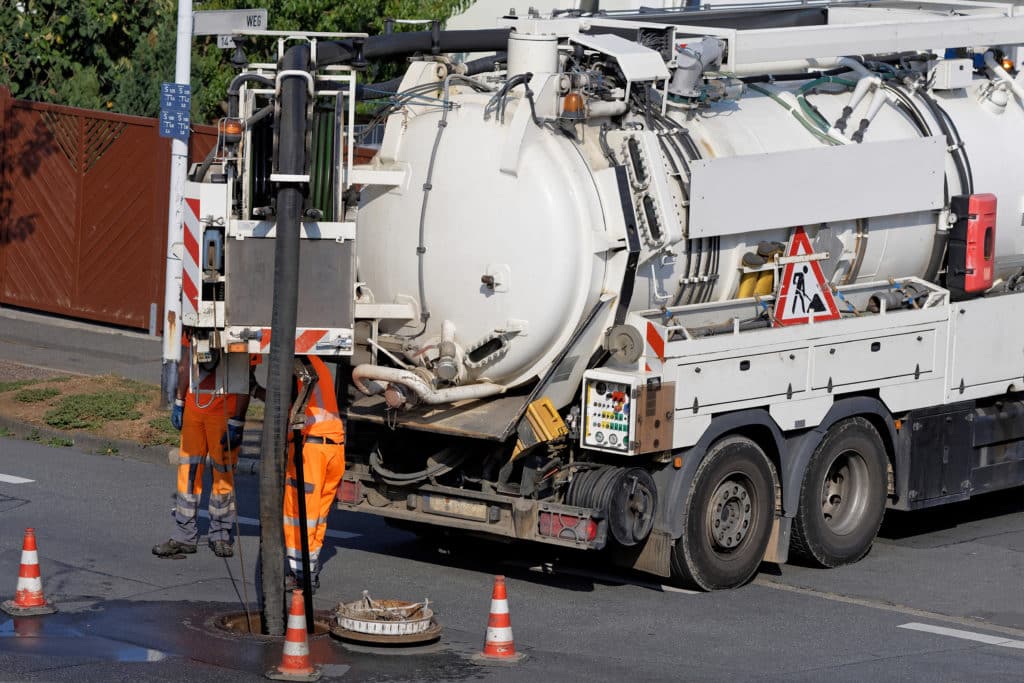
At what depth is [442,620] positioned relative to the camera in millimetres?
9961

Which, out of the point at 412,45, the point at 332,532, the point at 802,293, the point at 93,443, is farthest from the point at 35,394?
the point at 802,293

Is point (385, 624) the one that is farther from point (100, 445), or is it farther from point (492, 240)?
point (100, 445)

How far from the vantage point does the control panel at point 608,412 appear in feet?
33.7

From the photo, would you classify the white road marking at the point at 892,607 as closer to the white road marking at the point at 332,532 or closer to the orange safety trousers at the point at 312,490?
the white road marking at the point at 332,532

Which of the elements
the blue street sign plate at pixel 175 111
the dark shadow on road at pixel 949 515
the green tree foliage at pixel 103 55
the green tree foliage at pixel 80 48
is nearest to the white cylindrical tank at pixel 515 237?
the dark shadow on road at pixel 949 515

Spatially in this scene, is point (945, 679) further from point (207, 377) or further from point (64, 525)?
point (64, 525)

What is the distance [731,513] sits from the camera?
11.1 meters

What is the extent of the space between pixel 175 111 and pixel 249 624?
21.1ft

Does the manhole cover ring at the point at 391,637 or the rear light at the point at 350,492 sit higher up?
the rear light at the point at 350,492

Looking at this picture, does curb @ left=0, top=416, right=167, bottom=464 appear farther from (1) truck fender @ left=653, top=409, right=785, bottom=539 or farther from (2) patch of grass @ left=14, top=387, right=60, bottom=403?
(1) truck fender @ left=653, top=409, right=785, bottom=539

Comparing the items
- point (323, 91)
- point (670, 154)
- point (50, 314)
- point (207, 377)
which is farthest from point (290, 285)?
point (50, 314)

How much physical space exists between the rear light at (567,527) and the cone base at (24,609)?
262 cm

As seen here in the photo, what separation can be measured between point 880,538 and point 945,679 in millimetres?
3831

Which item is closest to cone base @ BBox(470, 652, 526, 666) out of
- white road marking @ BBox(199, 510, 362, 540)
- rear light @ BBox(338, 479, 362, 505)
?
rear light @ BBox(338, 479, 362, 505)
